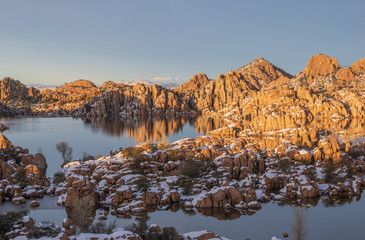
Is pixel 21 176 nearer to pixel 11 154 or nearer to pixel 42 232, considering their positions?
pixel 11 154

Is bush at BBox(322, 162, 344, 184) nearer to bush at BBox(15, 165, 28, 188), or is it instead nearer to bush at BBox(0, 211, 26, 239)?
bush at BBox(0, 211, 26, 239)

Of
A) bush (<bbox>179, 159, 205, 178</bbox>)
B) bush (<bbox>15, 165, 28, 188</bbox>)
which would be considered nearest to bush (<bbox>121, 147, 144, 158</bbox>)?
bush (<bbox>179, 159, 205, 178</bbox>)

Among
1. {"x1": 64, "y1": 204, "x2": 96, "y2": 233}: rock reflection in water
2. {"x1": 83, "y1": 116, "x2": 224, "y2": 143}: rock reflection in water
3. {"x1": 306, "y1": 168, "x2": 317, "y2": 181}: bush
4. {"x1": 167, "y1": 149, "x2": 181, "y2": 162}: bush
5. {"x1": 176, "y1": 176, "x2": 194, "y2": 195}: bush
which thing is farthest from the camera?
{"x1": 83, "y1": 116, "x2": 224, "y2": 143}: rock reflection in water

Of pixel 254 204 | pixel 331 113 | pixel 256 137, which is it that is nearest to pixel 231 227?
pixel 254 204

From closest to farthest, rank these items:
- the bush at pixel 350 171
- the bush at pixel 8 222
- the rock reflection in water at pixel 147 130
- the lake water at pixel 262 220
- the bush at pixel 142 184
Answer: the bush at pixel 8 222
the lake water at pixel 262 220
the bush at pixel 142 184
the bush at pixel 350 171
the rock reflection in water at pixel 147 130

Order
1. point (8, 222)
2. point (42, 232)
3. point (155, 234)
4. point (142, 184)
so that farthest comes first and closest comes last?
point (142, 184), point (155, 234), point (8, 222), point (42, 232)

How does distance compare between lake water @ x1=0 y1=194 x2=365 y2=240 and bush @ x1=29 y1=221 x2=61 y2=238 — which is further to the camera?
lake water @ x1=0 y1=194 x2=365 y2=240

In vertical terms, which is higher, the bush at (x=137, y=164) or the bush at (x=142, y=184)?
the bush at (x=137, y=164)

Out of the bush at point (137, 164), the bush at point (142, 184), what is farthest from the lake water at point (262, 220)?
the bush at point (137, 164)

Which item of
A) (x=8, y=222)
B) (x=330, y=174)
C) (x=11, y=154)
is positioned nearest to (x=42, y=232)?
(x=8, y=222)

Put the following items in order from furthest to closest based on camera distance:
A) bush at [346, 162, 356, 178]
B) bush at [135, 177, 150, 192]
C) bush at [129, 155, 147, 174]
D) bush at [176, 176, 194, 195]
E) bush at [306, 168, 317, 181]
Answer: bush at [346, 162, 356, 178], bush at [129, 155, 147, 174], bush at [306, 168, 317, 181], bush at [176, 176, 194, 195], bush at [135, 177, 150, 192]

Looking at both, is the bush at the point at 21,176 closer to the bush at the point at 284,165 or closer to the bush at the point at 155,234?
the bush at the point at 155,234

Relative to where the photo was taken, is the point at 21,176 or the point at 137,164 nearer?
the point at 21,176

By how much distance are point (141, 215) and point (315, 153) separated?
138 ft
